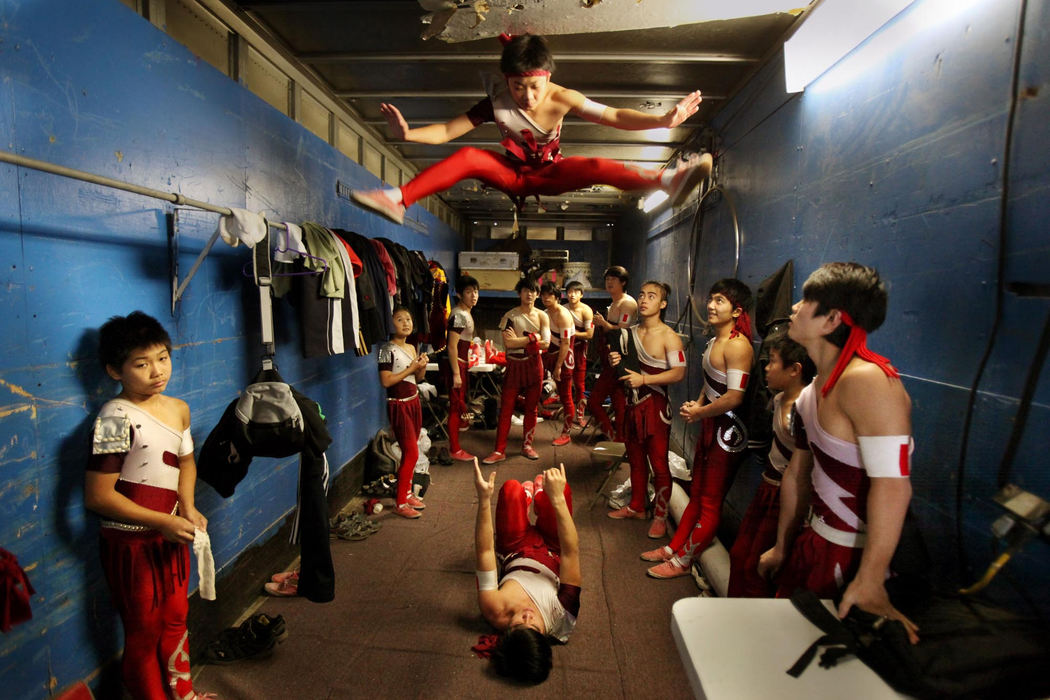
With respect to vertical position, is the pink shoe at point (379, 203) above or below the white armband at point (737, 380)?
above

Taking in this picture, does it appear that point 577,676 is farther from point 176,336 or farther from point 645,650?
point 176,336

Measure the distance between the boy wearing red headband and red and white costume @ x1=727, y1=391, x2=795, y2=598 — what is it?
1.50ft

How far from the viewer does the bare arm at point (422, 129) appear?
1902 millimetres

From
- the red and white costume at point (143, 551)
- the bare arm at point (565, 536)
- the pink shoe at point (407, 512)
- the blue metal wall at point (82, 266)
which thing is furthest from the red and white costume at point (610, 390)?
the red and white costume at point (143, 551)

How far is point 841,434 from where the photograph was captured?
139 centimetres

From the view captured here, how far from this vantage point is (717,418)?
2.72 metres

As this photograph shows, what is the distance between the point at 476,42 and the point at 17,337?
2533 mm

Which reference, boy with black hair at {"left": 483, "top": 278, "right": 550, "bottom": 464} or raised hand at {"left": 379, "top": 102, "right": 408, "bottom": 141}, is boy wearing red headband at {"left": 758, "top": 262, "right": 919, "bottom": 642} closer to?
raised hand at {"left": 379, "top": 102, "right": 408, "bottom": 141}

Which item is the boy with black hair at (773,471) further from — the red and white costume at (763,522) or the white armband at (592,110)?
the white armband at (592,110)

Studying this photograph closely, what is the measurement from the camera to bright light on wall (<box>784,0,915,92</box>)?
1.84 metres

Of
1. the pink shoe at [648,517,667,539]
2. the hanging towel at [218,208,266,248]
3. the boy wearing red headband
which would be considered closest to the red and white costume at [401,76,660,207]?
the hanging towel at [218,208,266,248]

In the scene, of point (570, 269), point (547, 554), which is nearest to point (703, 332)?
point (547, 554)

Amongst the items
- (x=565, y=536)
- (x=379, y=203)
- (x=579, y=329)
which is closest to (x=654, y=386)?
(x=565, y=536)

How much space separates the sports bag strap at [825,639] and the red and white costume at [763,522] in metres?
1.06
